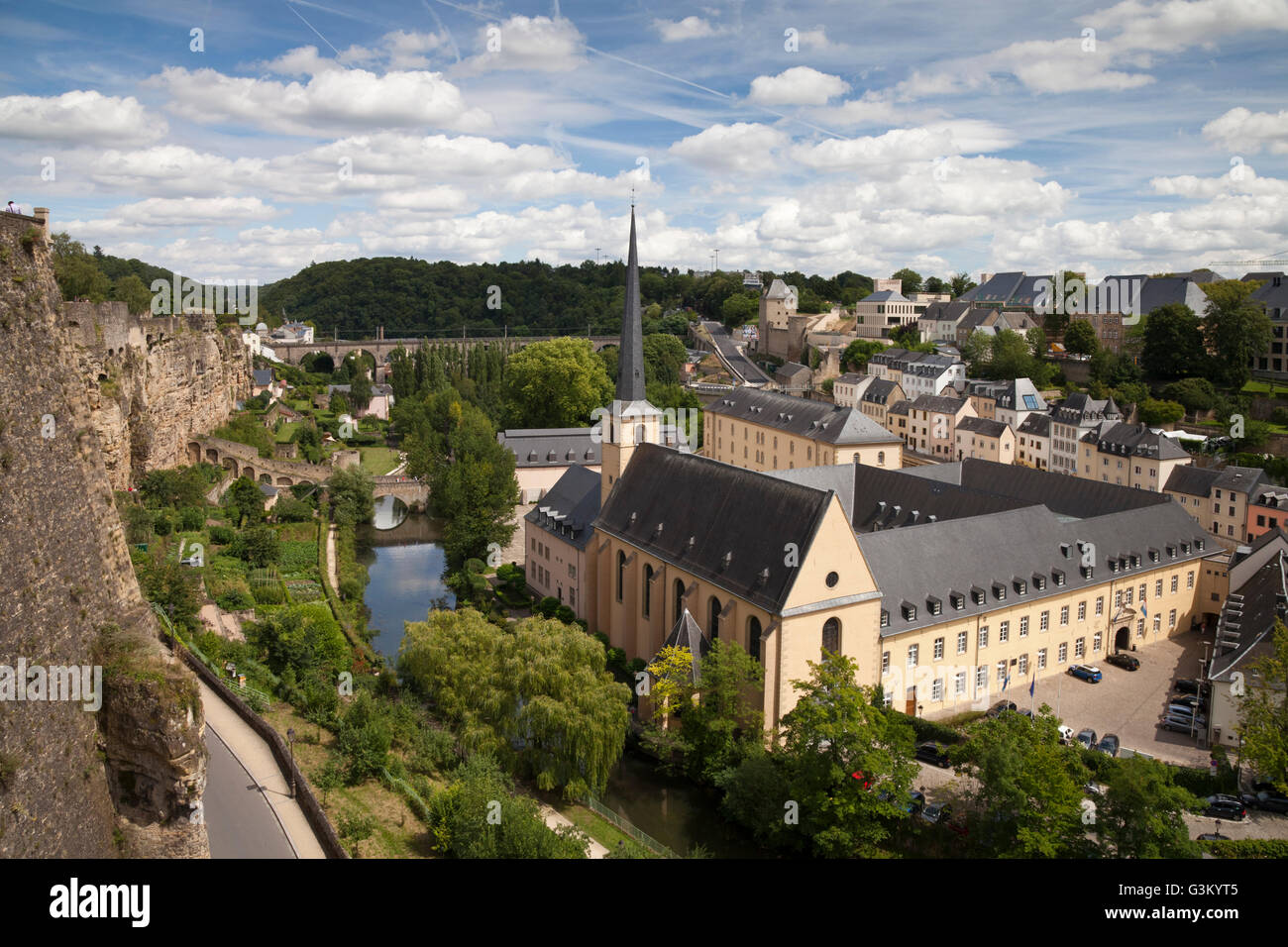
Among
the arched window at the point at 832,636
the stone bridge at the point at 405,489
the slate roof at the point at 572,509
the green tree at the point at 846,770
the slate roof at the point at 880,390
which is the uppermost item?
the slate roof at the point at 880,390

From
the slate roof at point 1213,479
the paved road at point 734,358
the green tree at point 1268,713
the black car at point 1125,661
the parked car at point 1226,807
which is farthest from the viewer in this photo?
the paved road at point 734,358

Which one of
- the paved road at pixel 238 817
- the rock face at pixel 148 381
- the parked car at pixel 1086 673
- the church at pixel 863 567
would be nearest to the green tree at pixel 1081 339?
the church at pixel 863 567

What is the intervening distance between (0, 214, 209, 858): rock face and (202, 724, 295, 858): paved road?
7.22 ft

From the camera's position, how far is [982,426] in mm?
71312

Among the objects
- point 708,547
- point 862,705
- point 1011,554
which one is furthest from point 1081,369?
point 862,705

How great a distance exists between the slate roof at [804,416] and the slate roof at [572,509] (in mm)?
19159

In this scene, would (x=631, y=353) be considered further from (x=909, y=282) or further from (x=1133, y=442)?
(x=909, y=282)

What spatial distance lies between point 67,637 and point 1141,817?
19.8m

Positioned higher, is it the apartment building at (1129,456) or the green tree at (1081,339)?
the green tree at (1081,339)

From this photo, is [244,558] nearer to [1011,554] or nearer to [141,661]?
[141,661]

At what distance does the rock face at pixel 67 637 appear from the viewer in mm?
13000

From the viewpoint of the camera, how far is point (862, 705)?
912 inches

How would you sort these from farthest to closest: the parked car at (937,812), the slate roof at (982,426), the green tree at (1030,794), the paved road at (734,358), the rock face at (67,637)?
1. the paved road at (734,358)
2. the slate roof at (982,426)
3. the parked car at (937,812)
4. the green tree at (1030,794)
5. the rock face at (67,637)

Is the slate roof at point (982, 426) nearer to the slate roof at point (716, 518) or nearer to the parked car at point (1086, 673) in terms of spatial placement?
the parked car at point (1086, 673)
